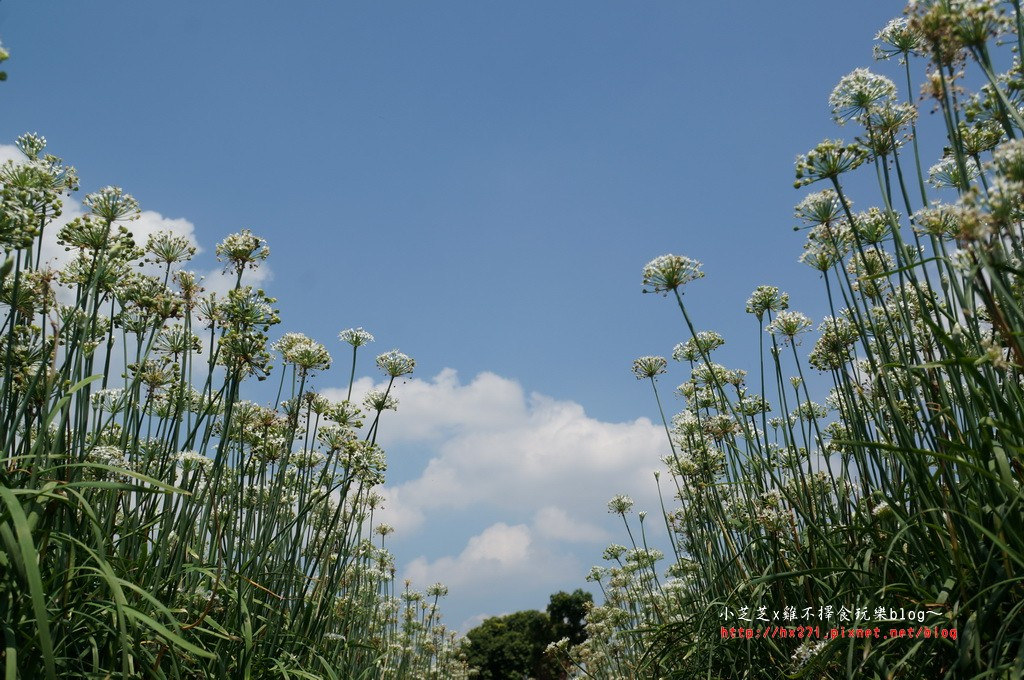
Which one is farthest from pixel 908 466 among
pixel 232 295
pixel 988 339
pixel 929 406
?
pixel 232 295

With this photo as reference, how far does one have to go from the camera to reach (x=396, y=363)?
4.72m

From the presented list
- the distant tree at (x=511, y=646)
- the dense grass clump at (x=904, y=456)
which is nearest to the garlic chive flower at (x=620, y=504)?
the dense grass clump at (x=904, y=456)

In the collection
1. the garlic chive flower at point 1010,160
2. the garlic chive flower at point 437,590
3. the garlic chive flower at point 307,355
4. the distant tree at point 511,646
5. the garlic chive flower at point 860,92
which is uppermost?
the garlic chive flower at point 860,92

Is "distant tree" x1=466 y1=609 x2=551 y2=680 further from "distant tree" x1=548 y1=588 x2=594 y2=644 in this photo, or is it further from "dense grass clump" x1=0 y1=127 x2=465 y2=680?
"dense grass clump" x1=0 y1=127 x2=465 y2=680

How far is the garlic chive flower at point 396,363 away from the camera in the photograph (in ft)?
15.5

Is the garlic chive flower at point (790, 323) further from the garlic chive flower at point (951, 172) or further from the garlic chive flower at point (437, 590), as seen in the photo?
the garlic chive flower at point (437, 590)

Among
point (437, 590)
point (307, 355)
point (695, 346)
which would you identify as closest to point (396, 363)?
point (307, 355)

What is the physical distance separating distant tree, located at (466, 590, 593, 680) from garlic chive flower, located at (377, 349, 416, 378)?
2346 cm

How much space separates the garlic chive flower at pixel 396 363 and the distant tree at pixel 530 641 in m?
23.5

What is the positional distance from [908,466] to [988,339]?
0.58 metres

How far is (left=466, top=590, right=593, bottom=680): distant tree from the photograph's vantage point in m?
26.4

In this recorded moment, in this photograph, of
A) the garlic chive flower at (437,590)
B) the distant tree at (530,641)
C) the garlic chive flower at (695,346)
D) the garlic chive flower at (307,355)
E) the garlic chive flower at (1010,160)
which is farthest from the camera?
the distant tree at (530,641)

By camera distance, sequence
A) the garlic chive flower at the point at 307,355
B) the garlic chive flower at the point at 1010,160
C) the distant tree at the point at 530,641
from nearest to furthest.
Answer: the garlic chive flower at the point at 1010,160 < the garlic chive flower at the point at 307,355 < the distant tree at the point at 530,641

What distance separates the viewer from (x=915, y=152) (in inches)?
110
